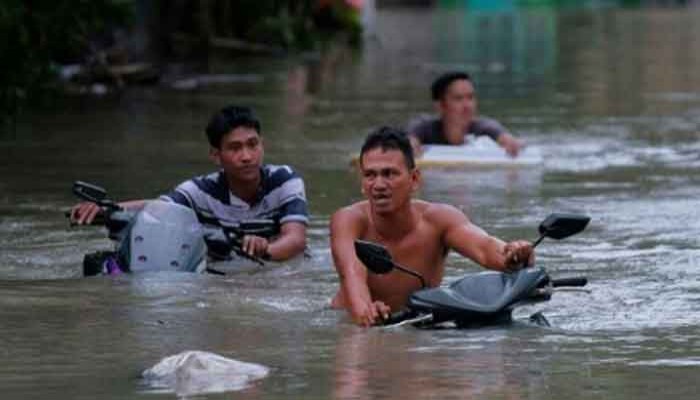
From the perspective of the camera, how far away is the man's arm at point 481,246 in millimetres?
9844

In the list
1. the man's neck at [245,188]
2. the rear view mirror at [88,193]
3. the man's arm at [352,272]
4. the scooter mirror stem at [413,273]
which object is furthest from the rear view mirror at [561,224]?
the man's neck at [245,188]

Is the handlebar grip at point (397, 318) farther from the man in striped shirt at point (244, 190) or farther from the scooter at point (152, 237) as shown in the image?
the man in striped shirt at point (244, 190)

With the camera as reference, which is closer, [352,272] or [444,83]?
[352,272]

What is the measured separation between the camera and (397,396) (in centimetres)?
823

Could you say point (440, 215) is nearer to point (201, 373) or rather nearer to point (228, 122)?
point (228, 122)

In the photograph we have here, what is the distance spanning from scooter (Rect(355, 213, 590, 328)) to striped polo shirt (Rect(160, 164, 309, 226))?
3131mm

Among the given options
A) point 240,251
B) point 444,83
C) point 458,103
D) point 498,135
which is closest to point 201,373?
point 240,251

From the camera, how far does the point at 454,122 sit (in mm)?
19172

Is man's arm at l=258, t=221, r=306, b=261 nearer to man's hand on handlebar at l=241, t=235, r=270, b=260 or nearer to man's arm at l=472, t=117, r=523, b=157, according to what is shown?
man's hand on handlebar at l=241, t=235, r=270, b=260

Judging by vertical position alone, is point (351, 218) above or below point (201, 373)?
above

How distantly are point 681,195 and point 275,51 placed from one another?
2377cm

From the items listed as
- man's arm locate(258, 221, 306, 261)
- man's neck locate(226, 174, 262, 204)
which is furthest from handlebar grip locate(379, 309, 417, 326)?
man's neck locate(226, 174, 262, 204)

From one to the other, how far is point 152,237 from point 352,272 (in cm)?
201

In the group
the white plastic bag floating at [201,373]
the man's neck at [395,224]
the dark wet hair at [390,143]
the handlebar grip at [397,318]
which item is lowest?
the handlebar grip at [397,318]
